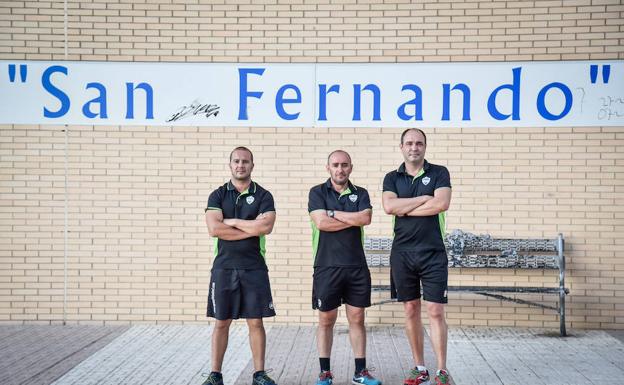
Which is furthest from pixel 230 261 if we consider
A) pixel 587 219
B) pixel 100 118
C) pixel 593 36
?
pixel 593 36

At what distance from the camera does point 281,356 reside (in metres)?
7.06

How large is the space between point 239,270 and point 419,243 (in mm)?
1531

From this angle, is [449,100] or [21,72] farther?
[21,72]

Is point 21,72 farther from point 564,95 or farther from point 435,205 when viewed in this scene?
point 564,95

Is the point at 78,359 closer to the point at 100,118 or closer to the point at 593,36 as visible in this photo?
the point at 100,118

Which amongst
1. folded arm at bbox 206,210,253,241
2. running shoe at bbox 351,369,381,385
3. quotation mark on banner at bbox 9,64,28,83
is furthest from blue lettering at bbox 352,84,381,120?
quotation mark on banner at bbox 9,64,28,83

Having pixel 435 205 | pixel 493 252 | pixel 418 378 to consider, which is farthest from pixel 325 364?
pixel 493 252

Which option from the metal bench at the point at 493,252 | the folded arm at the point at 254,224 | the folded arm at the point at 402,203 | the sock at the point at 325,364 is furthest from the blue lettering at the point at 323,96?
the sock at the point at 325,364

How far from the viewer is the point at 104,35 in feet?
28.0

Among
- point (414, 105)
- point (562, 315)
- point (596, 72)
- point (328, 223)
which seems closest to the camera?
point (328, 223)

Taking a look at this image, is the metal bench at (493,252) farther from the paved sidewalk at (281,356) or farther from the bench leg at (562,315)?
the paved sidewalk at (281,356)

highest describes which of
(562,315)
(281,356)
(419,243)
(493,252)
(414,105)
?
(414,105)

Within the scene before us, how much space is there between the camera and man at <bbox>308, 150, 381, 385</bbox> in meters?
6.04

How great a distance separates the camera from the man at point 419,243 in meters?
6.00
